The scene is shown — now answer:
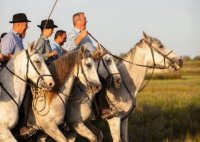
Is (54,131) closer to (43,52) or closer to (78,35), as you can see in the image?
(43,52)

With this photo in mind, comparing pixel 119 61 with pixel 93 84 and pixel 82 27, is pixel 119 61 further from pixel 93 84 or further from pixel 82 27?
pixel 93 84

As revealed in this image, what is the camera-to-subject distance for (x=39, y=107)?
9047mm

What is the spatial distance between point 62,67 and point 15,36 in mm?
1055

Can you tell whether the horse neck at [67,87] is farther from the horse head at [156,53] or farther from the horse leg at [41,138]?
the horse head at [156,53]

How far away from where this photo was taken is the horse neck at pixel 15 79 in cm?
846

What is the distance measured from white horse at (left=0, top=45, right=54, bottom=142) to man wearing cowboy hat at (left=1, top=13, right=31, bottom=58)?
36cm

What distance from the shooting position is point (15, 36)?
910cm

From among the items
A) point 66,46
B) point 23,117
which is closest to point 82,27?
point 66,46

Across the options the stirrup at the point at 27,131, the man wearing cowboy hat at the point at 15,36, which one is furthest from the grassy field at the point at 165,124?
the man wearing cowboy hat at the point at 15,36

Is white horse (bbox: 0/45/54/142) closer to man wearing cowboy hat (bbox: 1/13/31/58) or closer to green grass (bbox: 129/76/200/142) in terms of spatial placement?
man wearing cowboy hat (bbox: 1/13/31/58)

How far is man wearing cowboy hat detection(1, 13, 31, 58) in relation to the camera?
8.98 metres

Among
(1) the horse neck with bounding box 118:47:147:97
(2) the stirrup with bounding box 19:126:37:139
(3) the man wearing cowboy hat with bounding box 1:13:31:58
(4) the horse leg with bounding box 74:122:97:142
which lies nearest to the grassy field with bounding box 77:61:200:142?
(1) the horse neck with bounding box 118:47:147:97

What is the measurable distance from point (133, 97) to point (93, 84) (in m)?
2.19

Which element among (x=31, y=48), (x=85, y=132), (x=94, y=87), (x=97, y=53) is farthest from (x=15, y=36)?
(x=85, y=132)
